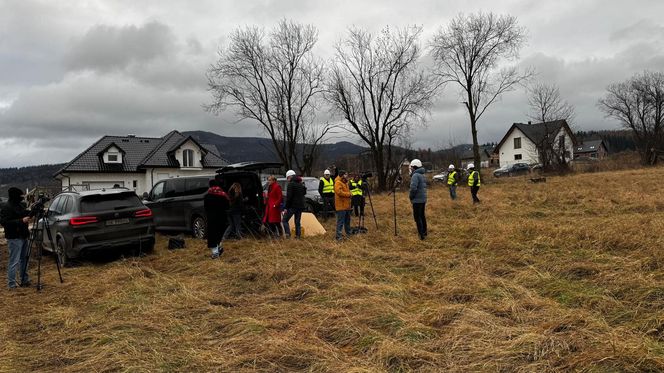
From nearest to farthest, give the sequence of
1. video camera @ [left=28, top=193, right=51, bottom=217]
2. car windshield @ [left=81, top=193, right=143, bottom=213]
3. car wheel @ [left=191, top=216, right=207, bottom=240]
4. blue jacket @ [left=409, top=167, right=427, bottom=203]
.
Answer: video camera @ [left=28, top=193, right=51, bottom=217], car windshield @ [left=81, top=193, right=143, bottom=213], blue jacket @ [left=409, top=167, right=427, bottom=203], car wheel @ [left=191, top=216, right=207, bottom=240]

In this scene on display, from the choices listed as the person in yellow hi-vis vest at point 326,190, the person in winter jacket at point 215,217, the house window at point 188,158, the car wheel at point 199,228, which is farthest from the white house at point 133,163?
the person in winter jacket at point 215,217

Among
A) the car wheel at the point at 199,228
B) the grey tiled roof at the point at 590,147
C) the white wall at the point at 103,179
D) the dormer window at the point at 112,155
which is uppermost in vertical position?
the dormer window at the point at 112,155

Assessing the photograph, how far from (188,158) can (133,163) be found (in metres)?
5.42

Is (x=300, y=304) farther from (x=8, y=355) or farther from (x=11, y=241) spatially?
(x=11, y=241)

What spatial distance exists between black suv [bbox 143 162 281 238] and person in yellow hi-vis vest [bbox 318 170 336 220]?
7.12 ft

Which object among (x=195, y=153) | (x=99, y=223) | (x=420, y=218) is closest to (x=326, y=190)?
(x=420, y=218)

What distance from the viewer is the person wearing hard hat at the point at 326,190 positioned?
1349 centimetres

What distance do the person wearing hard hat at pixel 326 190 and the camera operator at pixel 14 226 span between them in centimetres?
774

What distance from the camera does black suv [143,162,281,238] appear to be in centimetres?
1105

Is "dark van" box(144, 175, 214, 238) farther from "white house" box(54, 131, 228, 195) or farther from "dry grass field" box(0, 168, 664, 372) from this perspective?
"white house" box(54, 131, 228, 195)

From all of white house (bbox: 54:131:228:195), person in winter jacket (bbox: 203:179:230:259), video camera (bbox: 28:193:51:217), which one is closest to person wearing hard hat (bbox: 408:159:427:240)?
person in winter jacket (bbox: 203:179:230:259)

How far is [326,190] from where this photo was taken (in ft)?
44.9

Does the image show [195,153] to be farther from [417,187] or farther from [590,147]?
[590,147]

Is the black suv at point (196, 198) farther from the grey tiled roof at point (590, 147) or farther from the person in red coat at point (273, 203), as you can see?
the grey tiled roof at point (590, 147)
